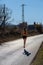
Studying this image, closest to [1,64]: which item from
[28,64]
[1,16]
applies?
[28,64]

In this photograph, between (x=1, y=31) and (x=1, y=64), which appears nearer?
(x=1, y=64)

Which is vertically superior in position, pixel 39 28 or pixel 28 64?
pixel 28 64

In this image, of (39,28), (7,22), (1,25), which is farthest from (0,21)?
(39,28)

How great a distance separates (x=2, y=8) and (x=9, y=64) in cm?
3692

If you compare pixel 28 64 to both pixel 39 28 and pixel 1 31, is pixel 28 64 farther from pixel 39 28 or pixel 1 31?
pixel 39 28

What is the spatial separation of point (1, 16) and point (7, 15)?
6.07 m

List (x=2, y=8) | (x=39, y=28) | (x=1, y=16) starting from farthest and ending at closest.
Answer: (x=39, y=28), (x=2, y=8), (x=1, y=16)

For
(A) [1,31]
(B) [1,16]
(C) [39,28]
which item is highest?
(B) [1,16]

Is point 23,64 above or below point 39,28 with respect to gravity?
above

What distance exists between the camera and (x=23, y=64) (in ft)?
41.3

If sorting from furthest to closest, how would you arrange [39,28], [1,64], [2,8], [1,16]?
[39,28] → [2,8] → [1,16] → [1,64]

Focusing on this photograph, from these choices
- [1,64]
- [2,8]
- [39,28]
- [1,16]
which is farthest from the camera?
[39,28]

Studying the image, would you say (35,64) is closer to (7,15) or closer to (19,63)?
(19,63)

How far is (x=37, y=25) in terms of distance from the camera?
108 m
